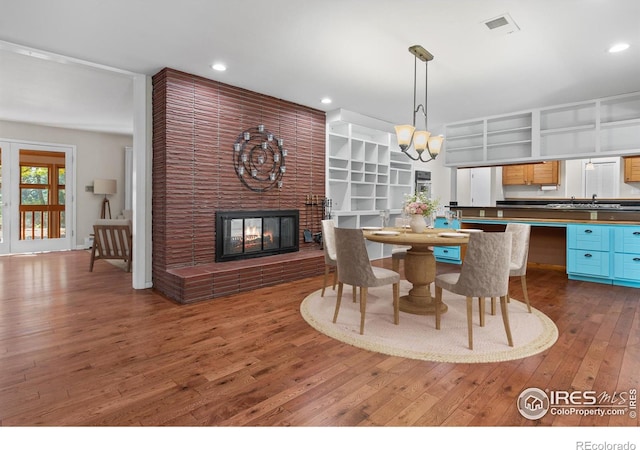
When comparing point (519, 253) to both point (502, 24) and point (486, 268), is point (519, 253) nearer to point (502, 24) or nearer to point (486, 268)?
point (486, 268)

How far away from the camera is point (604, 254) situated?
175 inches

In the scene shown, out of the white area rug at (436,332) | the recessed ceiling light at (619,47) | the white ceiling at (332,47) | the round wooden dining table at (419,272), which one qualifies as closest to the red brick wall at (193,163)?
the white ceiling at (332,47)

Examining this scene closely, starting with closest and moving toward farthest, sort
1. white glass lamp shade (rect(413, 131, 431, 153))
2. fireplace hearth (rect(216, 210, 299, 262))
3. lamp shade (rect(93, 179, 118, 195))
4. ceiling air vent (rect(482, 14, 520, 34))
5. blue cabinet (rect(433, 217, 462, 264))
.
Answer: ceiling air vent (rect(482, 14, 520, 34))
white glass lamp shade (rect(413, 131, 431, 153))
fireplace hearth (rect(216, 210, 299, 262))
blue cabinet (rect(433, 217, 462, 264))
lamp shade (rect(93, 179, 118, 195))

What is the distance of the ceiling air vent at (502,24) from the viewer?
9.05 ft

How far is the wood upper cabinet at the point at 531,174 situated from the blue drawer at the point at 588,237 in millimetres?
3187

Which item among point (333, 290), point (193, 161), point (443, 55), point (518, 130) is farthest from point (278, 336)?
point (518, 130)

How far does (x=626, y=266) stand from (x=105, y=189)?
9.18 meters

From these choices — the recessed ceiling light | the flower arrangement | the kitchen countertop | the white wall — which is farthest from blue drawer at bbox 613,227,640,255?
the white wall

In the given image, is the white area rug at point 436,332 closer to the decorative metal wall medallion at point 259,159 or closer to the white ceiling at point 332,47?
the decorative metal wall medallion at point 259,159

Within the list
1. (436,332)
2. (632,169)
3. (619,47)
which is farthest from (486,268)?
(632,169)

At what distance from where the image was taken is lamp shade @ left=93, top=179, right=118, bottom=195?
7488mm

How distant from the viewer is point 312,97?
4.88 m

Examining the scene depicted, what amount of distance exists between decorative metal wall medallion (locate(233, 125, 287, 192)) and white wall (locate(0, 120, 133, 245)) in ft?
16.6

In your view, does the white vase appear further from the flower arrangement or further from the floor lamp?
the floor lamp
